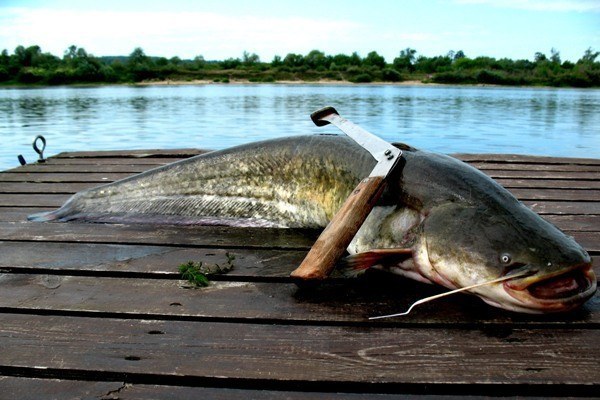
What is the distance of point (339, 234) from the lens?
2.00 m

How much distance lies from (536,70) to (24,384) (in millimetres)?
72987

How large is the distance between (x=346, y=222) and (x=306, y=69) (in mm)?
74311

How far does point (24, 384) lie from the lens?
1.45 metres

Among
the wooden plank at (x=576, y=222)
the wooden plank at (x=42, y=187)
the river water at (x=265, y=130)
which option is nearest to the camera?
the wooden plank at (x=576, y=222)

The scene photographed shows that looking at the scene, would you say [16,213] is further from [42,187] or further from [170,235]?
[170,235]

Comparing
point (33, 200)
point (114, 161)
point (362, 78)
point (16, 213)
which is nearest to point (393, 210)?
point (16, 213)

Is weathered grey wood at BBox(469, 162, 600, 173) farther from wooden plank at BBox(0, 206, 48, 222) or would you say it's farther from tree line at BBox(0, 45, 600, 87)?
tree line at BBox(0, 45, 600, 87)

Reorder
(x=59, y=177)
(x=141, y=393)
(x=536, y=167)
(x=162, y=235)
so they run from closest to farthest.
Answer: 1. (x=141, y=393)
2. (x=162, y=235)
3. (x=59, y=177)
4. (x=536, y=167)

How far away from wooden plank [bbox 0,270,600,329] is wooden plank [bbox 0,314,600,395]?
0.19 feet

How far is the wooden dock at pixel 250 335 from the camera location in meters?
1.44

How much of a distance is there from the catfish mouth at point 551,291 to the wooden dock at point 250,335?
2.6 inches

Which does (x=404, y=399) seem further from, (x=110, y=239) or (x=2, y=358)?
(x=110, y=239)

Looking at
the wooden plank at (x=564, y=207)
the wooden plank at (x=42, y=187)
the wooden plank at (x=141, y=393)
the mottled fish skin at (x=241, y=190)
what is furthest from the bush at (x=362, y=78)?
the wooden plank at (x=141, y=393)

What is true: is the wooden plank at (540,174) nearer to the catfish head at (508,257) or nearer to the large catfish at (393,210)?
the large catfish at (393,210)
